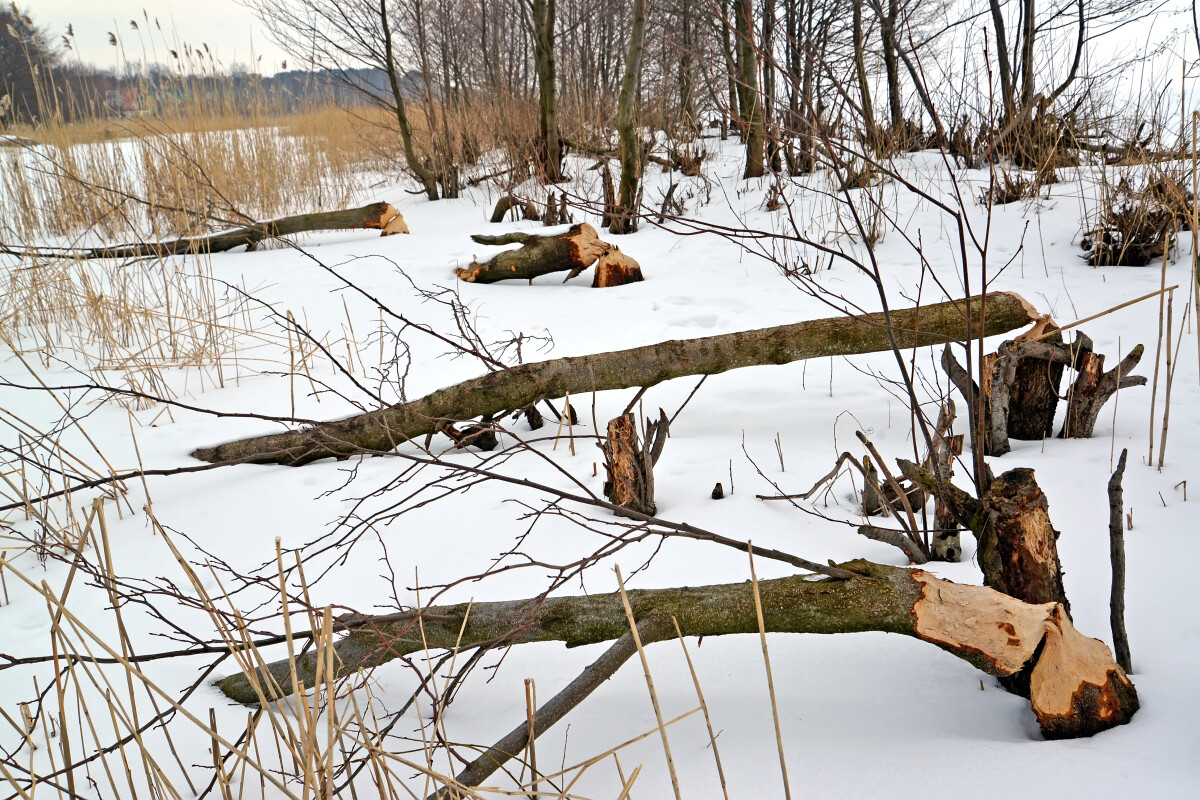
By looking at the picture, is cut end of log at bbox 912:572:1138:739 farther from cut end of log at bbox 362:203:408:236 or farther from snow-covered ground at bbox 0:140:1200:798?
cut end of log at bbox 362:203:408:236

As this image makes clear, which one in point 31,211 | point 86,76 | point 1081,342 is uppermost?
point 86,76

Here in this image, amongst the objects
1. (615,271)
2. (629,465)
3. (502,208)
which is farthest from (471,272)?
(629,465)

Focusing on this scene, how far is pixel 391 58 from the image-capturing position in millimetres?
7207

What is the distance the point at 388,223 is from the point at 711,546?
5.09 meters

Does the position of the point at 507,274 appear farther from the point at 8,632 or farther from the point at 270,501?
the point at 8,632

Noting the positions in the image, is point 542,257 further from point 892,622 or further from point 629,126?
point 892,622

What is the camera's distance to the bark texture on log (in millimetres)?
4562

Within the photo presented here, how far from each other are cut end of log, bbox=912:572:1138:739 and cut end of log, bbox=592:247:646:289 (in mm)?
3468

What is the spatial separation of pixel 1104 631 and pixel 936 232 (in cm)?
401

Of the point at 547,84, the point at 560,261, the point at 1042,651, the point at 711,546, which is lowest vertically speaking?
the point at 711,546

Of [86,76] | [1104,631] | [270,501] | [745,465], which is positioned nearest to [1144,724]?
[1104,631]

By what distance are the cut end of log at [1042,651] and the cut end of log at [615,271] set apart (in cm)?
347

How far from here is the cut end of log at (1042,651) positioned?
115 cm

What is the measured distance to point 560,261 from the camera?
4.62 metres
